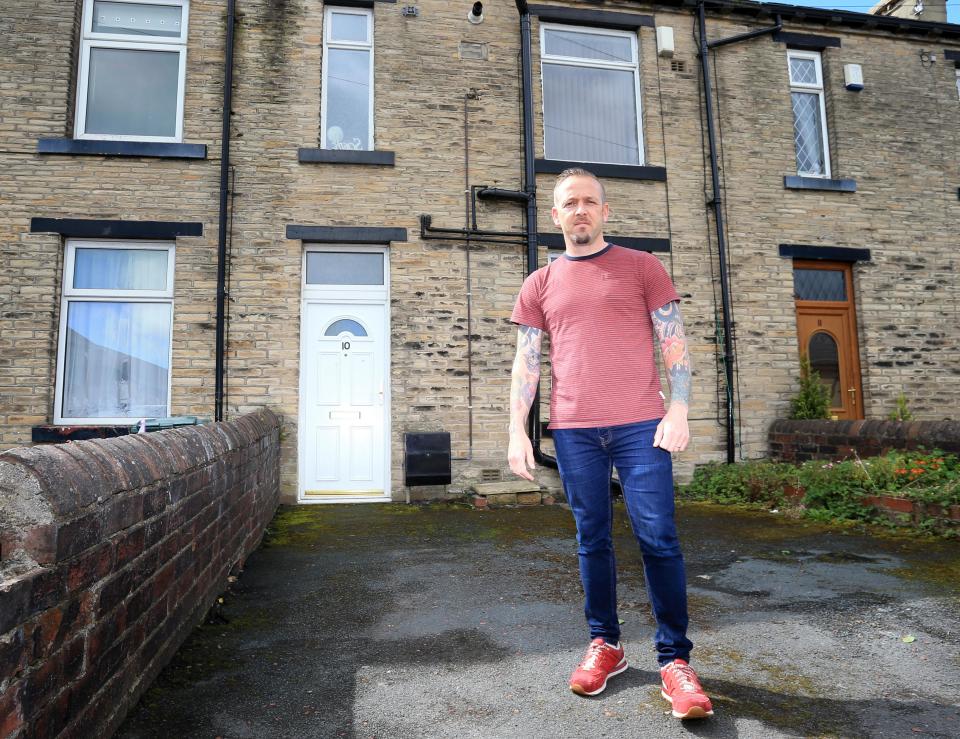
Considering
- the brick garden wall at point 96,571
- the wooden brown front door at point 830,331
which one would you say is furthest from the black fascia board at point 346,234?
the wooden brown front door at point 830,331

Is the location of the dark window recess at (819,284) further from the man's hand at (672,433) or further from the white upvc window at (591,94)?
the man's hand at (672,433)

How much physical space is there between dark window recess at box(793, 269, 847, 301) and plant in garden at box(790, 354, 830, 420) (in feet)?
3.82

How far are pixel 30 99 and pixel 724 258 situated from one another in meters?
8.56

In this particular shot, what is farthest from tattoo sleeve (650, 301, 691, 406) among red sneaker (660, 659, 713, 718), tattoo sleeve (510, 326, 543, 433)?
red sneaker (660, 659, 713, 718)

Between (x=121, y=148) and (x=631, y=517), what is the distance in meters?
7.31

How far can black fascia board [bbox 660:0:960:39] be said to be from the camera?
339 inches

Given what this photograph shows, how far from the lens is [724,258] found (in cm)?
812

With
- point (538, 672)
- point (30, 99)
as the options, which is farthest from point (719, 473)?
point (30, 99)

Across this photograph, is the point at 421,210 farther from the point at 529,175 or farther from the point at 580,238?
the point at 580,238

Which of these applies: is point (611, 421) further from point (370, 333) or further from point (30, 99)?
point (30, 99)

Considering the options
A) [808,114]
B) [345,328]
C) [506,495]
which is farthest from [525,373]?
[808,114]

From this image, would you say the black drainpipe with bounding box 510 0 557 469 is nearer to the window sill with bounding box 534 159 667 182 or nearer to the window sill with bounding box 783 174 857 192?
the window sill with bounding box 534 159 667 182

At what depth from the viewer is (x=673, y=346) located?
246 cm

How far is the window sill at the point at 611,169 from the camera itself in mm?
7848
